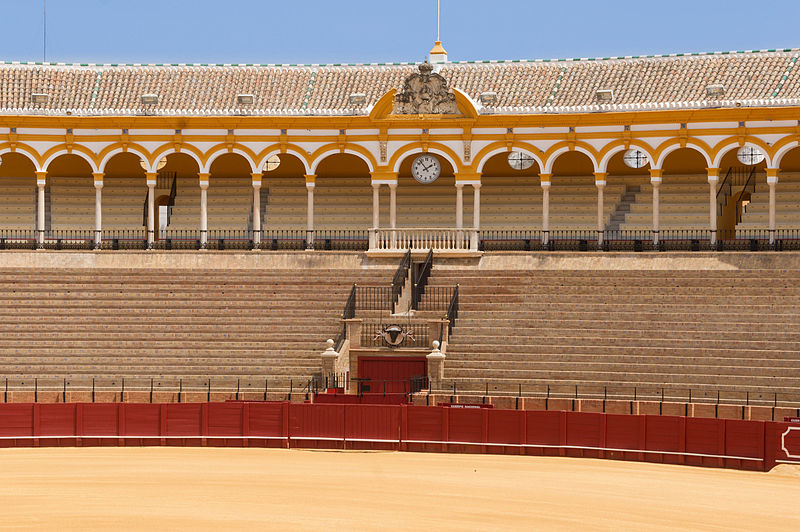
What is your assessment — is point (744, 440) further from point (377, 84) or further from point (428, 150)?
point (377, 84)

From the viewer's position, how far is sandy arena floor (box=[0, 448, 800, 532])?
22.2m

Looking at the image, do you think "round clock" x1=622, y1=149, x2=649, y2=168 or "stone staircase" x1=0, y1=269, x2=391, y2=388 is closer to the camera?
"stone staircase" x1=0, y1=269, x2=391, y2=388

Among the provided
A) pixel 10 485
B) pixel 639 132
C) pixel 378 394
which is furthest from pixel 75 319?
pixel 639 132

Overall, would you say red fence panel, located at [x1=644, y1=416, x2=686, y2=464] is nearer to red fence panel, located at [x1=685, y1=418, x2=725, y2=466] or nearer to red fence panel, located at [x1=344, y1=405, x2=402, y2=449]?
red fence panel, located at [x1=685, y1=418, x2=725, y2=466]

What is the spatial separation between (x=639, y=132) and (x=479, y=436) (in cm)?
1624

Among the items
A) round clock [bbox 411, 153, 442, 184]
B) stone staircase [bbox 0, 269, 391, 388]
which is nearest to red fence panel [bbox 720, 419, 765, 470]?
stone staircase [bbox 0, 269, 391, 388]

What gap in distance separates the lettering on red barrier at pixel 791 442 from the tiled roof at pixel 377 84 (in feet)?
55.1

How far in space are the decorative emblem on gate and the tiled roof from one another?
10.6m

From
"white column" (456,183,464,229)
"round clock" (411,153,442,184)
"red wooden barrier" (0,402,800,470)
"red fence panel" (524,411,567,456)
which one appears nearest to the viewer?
"red fence panel" (524,411,567,456)

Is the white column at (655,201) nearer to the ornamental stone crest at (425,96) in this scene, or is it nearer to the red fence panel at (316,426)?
the ornamental stone crest at (425,96)

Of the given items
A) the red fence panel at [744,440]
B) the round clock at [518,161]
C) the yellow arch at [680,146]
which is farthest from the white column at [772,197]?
the red fence panel at [744,440]

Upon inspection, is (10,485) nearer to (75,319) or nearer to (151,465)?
(151,465)

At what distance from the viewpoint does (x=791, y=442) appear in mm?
28578

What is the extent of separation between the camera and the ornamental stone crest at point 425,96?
45.2 metres
